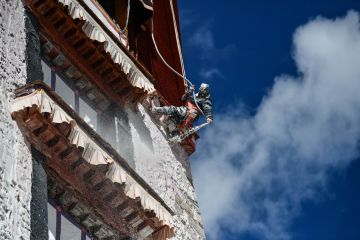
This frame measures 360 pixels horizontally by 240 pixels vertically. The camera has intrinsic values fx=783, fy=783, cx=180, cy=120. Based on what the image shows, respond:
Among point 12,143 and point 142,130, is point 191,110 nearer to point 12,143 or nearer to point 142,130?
point 142,130

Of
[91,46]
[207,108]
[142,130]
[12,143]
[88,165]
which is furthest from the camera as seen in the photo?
[207,108]

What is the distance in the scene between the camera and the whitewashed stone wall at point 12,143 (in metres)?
6.51

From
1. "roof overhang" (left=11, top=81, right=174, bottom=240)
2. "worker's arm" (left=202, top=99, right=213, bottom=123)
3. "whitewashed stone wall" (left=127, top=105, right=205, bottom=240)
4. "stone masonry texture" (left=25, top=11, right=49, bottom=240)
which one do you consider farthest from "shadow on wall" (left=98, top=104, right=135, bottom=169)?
"worker's arm" (left=202, top=99, right=213, bottom=123)

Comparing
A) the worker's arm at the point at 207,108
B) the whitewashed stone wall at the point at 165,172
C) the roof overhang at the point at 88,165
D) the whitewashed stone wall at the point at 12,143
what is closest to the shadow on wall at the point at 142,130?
the whitewashed stone wall at the point at 165,172

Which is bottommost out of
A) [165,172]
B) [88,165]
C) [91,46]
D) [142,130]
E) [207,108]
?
[88,165]

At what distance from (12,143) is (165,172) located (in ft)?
12.3

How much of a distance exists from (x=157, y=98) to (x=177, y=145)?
2.53 feet

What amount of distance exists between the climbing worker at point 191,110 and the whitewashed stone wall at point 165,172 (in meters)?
0.28

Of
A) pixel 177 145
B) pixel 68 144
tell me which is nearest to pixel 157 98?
pixel 177 145

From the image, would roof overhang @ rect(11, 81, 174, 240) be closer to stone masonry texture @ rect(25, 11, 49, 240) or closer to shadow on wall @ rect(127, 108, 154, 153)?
stone masonry texture @ rect(25, 11, 49, 240)

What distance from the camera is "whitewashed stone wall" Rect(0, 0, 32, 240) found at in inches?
256

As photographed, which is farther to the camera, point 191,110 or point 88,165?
point 191,110

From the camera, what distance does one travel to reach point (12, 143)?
711 centimetres

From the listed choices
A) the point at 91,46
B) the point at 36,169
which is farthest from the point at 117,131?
the point at 36,169
